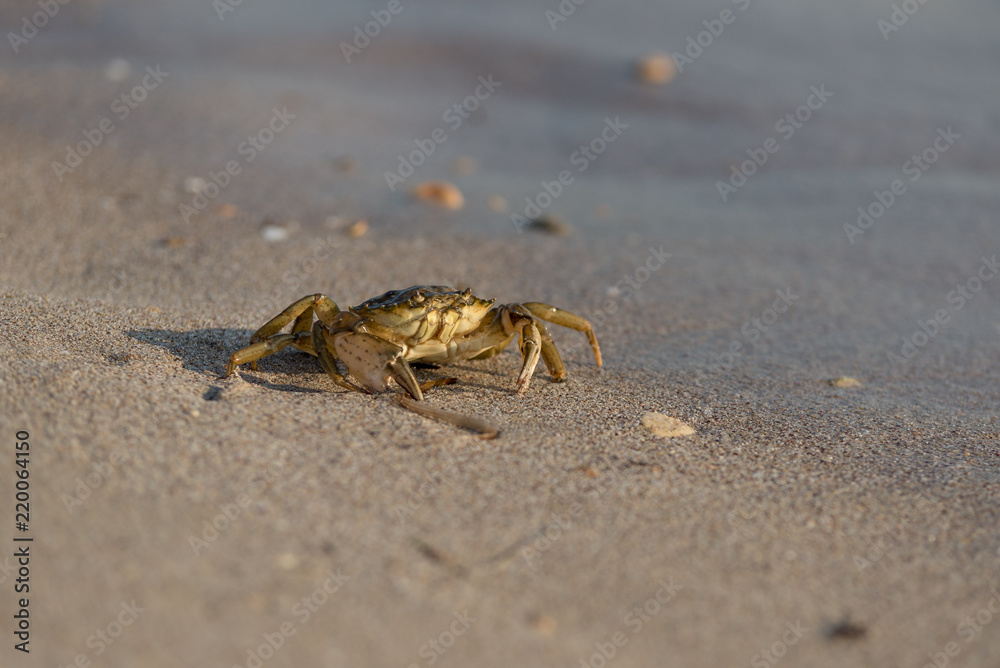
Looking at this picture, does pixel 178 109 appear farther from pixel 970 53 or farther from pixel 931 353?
pixel 970 53

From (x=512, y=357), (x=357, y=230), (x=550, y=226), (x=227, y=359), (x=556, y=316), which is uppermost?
(x=556, y=316)

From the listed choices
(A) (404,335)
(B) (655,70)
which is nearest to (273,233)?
(A) (404,335)

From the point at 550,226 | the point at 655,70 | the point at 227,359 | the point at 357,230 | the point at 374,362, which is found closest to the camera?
the point at 374,362

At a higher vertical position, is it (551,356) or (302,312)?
(302,312)

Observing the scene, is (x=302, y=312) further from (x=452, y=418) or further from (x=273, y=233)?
(x=273, y=233)

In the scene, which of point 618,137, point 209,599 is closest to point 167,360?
point 209,599

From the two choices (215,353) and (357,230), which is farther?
(357,230)

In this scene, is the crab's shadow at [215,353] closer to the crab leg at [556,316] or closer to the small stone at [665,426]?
the crab leg at [556,316]

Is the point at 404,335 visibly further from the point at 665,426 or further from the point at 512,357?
the point at 665,426

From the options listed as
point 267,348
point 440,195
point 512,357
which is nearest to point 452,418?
point 267,348

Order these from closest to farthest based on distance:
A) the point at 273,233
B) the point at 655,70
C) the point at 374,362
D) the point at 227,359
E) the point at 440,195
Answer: the point at 374,362, the point at 227,359, the point at 273,233, the point at 440,195, the point at 655,70
